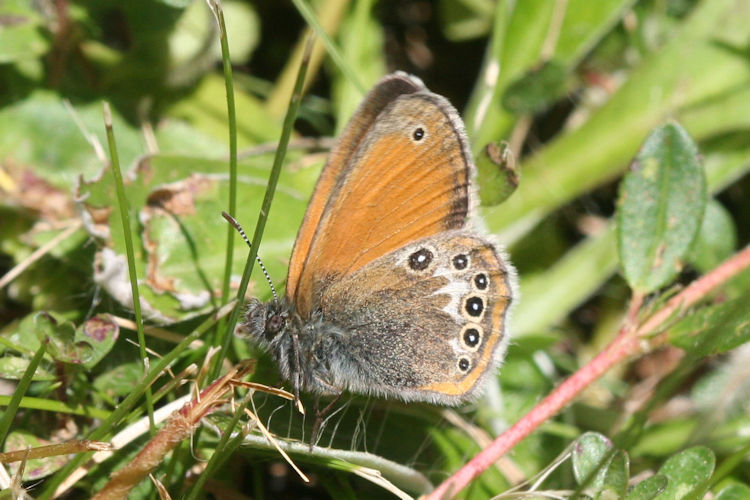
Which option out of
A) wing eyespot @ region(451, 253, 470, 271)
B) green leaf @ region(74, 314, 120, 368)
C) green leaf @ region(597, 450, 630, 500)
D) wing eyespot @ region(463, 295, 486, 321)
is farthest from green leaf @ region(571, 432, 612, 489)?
green leaf @ region(74, 314, 120, 368)

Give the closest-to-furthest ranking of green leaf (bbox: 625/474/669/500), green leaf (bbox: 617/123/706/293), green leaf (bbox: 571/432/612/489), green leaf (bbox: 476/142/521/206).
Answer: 1. green leaf (bbox: 625/474/669/500)
2. green leaf (bbox: 571/432/612/489)
3. green leaf (bbox: 476/142/521/206)
4. green leaf (bbox: 617/123/706/293)

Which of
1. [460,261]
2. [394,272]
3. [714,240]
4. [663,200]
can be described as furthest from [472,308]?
[714,240]

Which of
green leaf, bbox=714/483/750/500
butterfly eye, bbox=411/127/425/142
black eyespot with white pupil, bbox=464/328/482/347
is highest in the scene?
butterfly eye, bbox=411/127/425/142

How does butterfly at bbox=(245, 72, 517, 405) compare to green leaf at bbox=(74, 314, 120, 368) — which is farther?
butterfly at bbox=(245, 72, 517, 405)

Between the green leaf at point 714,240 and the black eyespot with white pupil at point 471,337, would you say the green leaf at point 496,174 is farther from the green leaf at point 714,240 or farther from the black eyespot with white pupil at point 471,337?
the green leaf at point 714,240

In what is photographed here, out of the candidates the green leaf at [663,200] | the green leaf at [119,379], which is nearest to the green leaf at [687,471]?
the green leaf at [663,200]

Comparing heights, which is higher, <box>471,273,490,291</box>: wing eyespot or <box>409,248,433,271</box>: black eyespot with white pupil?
<box>409,248,433,271</box>: black eyespot with white pupil

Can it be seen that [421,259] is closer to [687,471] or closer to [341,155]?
[341,155]

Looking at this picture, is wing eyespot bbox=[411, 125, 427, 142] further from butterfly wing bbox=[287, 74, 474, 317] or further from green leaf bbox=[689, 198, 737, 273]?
green leaf bbox=[689, 198, 737, 273]

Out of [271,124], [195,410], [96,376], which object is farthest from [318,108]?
[195,410]
